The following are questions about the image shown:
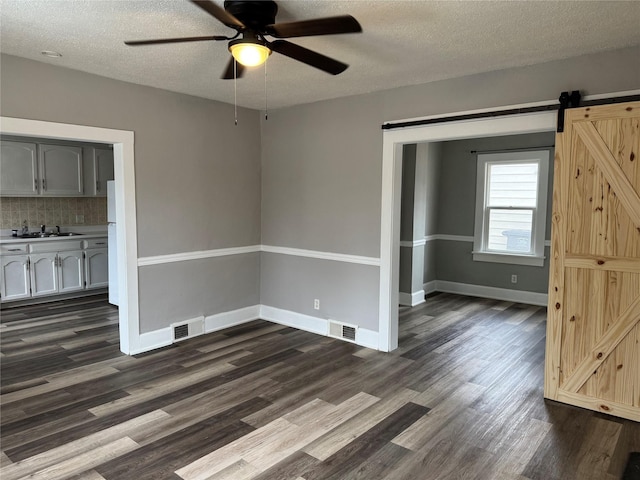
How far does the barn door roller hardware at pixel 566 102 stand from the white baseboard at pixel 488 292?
3.70 m

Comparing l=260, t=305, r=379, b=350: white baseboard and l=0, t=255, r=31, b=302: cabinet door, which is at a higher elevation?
l=0, t=255, r=31, b=302: cabinet door

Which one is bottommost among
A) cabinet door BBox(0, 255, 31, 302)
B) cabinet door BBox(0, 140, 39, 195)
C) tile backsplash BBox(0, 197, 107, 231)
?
cabinet door BBox(0, 255, 31, 302)

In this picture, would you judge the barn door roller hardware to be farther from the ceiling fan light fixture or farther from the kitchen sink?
the kitchen sink

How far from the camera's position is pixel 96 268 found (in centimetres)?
648

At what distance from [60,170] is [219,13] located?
522cm

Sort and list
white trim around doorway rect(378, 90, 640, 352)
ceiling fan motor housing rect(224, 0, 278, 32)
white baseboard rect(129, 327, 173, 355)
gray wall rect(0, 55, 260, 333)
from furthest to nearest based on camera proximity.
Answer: white baseboard rect(129, 327, 173, 355)
white trim around doorway rect(378, 90, 640, 352)
gray wall rect(0, 55, 260, 333)
ceiling fan motor housing rect(224, 0, 278, 32)

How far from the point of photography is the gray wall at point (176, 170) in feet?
11.6

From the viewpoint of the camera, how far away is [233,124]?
4922 millimetres

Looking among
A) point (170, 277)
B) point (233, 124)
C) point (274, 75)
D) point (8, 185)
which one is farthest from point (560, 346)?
point (8, 185)

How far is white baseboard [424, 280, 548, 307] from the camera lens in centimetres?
629

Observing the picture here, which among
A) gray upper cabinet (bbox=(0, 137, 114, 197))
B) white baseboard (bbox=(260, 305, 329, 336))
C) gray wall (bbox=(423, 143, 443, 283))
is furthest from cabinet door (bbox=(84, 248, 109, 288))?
gray wall (bbox=(423, 143, 443, 283))

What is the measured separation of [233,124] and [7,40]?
2.27 meters

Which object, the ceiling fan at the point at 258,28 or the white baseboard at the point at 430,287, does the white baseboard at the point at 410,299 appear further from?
the ceiling fan at the point at 258,28

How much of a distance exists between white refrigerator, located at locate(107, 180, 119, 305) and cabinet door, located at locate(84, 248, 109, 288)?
648 millimetres
